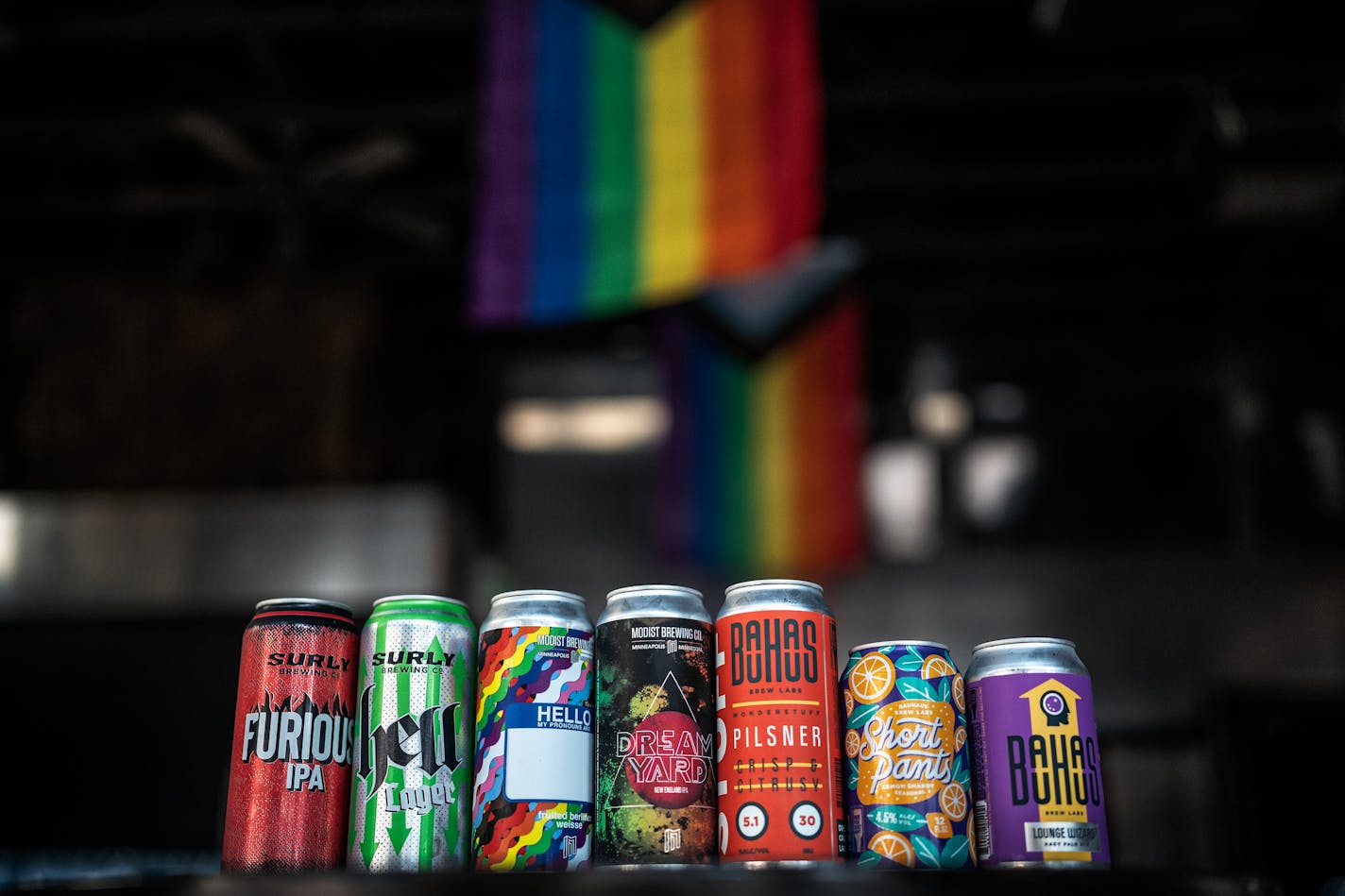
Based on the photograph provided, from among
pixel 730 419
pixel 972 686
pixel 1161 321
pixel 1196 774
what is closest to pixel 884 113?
pixel 730 419

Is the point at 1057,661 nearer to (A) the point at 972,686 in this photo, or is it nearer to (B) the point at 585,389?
(A) the point at 972,686

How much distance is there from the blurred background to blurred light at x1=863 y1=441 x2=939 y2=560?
0.02 m

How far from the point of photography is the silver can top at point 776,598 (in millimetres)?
1291

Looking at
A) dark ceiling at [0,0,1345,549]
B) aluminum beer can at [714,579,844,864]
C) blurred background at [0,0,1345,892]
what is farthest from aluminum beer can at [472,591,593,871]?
dark ceiling at [0,0,1345,549]

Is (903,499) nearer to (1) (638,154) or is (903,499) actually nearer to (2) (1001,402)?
(2) (1001,402)

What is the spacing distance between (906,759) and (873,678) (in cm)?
9

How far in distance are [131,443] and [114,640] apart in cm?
99

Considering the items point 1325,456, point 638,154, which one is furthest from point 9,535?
point 1325,456

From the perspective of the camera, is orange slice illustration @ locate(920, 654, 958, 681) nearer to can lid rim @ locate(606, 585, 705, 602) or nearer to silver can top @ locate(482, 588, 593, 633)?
can lid rim @ locate(606, 585, 705, 602)

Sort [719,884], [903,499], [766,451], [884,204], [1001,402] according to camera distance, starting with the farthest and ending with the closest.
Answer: [1001,402] → [903,499] → [884,204] → [766,451] → [719,884]

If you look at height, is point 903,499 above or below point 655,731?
above

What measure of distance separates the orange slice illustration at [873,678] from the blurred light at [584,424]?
626cm

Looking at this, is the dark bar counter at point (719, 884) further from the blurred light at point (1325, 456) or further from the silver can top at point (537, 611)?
the blurred light at point (1325, 456)

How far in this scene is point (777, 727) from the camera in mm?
1246
